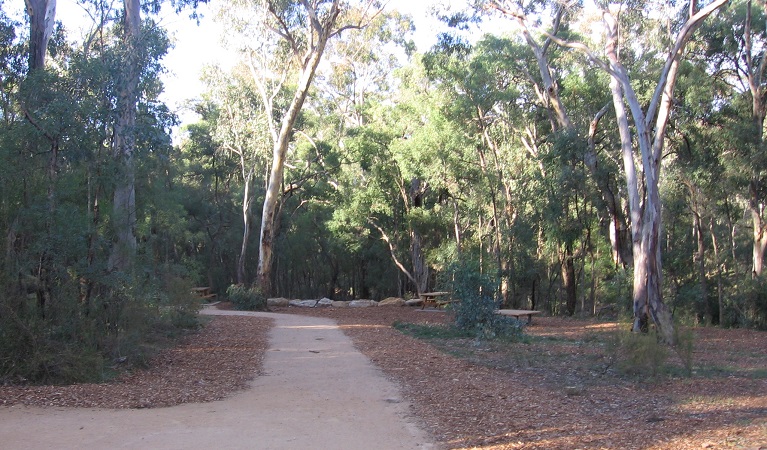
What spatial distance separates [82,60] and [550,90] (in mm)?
16227

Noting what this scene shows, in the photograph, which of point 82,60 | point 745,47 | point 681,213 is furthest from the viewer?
point 681,213

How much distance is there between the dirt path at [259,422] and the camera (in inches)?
250

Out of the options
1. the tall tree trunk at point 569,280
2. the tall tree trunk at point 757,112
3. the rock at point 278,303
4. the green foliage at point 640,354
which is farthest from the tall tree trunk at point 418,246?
the green foliage at point 640,354

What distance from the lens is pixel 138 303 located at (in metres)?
10.8

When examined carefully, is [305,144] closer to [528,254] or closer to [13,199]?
[528,254]

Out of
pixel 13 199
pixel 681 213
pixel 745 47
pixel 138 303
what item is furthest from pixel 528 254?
pixel 13 199

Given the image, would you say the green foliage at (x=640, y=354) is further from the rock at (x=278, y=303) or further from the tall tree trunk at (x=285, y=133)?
the rock at (x=278, y=303)

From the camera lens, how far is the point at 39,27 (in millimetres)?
12969

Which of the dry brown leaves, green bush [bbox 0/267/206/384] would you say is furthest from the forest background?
the dry brown leaves

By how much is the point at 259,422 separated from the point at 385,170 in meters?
24.6

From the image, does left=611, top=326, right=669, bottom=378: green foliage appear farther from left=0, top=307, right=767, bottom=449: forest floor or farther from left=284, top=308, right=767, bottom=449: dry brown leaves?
left=284, top=308, right=767, bottom=449: dry brown leaves

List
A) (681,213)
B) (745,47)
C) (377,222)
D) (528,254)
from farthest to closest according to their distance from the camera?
1. (377,222)
2. (528,254)
3. (681,213)
4. (745,47)

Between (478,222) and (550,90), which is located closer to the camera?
(550,90)

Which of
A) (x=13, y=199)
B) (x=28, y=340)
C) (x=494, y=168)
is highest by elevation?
(x=494, y=168)
